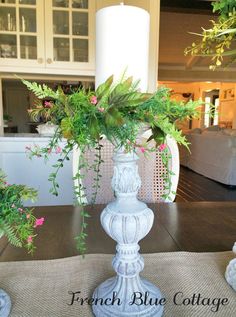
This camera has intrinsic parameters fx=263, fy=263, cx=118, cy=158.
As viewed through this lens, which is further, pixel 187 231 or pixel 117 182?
pixel 187 231

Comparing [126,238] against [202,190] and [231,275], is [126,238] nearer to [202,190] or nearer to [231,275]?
[231,275]

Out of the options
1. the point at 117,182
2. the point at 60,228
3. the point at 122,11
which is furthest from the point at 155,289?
the point at 122,11

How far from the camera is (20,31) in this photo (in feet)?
7.42

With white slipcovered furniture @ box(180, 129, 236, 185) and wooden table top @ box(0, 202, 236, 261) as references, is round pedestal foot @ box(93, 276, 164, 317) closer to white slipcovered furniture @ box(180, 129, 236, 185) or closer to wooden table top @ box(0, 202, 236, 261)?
wooden table top @ box(0, 202, 236, 261)

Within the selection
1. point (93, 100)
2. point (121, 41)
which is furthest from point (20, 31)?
point (93, 100)

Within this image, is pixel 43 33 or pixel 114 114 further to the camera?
pixel 43 33

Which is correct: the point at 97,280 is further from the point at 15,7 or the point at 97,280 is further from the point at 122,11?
the point at 15,7

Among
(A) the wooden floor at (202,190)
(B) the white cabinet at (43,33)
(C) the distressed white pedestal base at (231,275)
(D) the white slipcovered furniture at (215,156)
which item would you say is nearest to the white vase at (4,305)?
(C) the distressed white pedestal base at (231,275)

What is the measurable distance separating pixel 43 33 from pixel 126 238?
2237 mm

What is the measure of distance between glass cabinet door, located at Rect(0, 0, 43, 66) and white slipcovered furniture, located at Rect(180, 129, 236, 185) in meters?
2.22

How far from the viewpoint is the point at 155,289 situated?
54 centimetres

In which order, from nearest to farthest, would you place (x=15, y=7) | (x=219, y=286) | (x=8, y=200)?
(x=8, y=200) → (x=219, y=286) → (x=15, y=7)

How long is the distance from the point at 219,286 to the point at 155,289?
159 mm

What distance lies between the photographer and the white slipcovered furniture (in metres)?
3.99
